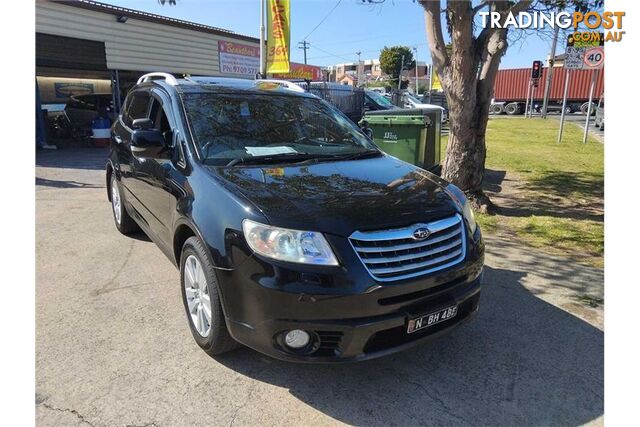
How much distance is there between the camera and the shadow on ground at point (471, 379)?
102 inches

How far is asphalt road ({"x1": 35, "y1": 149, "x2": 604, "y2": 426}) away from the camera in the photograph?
2586 millimetres

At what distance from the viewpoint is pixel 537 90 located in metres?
39.8

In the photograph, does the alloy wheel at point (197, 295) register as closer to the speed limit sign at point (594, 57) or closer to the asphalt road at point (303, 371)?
the asphalt road at point (303, 371)

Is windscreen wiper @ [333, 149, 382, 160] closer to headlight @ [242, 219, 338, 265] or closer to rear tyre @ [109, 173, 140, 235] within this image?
headlight @ [242, 219, 338, 265]

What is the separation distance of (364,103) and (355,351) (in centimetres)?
1435

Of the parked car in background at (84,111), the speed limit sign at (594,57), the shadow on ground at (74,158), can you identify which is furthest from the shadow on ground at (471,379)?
the parked car in background at (84,111)

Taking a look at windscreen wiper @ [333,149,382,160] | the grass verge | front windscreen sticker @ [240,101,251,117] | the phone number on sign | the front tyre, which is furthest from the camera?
the phone number on sign

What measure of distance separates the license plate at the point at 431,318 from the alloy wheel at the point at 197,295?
4.06 ft

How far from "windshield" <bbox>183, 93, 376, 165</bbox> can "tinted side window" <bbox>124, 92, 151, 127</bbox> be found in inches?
36.8

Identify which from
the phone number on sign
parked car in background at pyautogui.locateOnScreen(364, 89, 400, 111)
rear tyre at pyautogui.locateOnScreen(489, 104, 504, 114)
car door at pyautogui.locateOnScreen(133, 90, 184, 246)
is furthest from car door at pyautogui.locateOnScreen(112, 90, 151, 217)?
rear tyre at pyautogui.locateOnScreen(489, 104, 504, 114)

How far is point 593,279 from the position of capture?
443 centimetres

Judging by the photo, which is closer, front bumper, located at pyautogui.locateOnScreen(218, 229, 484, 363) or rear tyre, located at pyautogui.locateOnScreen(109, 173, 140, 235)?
front bumper, located at pyautogui.locateOnScreen(218, 229, 484, 363)

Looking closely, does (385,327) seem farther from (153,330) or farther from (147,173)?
(147,173)

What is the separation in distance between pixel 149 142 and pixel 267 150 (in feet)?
2.91
